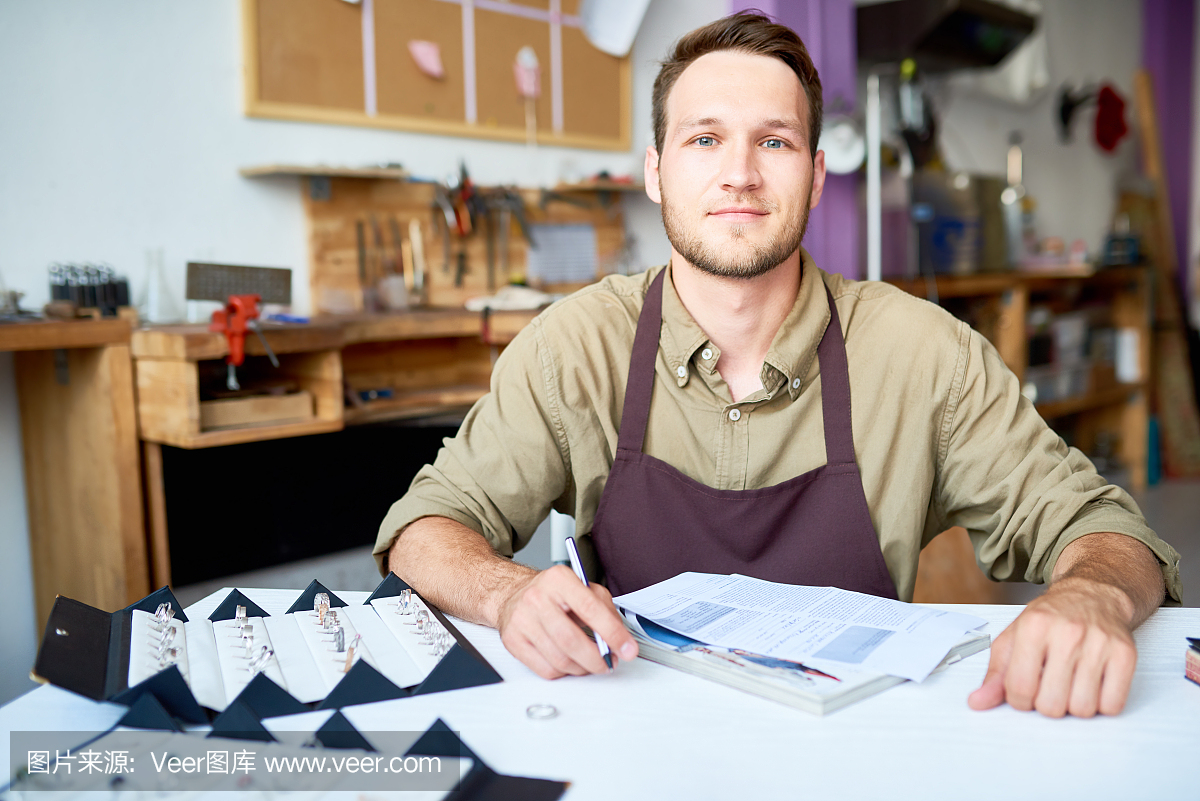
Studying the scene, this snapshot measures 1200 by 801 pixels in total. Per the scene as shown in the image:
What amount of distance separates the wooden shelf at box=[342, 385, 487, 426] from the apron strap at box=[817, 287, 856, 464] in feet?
4.67

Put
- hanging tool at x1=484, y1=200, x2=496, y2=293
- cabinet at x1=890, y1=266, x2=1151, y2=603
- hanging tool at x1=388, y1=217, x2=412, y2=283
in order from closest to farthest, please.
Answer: hanging tool at x1=388, y1=217, x2=412, y2=283 → hanging tool at x1=484, y1=200, x2=496, y2=293 → cabinet at x1=890, y1=266, x2=1151, y2=603

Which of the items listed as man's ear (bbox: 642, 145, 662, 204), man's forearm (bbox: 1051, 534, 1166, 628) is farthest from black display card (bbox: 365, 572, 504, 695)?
man's ear (bbox: 642, 145, 662, 204)

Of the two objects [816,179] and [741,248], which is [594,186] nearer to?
[816,179]

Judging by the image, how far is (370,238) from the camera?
295 cm

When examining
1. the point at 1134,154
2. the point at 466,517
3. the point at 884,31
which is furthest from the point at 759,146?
the point at 1134,154

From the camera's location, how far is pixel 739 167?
133cm

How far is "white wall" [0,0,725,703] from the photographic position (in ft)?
7.63

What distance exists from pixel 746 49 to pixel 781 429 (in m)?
0.58

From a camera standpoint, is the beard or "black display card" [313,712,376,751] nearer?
"black display card" [313,712,376,751]

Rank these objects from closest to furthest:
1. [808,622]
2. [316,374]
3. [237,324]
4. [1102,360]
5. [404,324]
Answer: [808,622], [237,324], [316,374], [404,324], [1102,360]

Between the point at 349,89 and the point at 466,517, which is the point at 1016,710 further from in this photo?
the point at 349,89

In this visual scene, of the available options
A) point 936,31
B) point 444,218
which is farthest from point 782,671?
point 936,31

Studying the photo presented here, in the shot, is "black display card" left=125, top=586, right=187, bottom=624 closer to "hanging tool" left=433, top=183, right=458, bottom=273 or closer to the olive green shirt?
the olive green shirt

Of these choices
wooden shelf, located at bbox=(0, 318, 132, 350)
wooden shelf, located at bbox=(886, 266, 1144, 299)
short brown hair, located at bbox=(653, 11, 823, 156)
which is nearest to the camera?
short brown hair, located at bbox=(653, 11, 823, 156)
